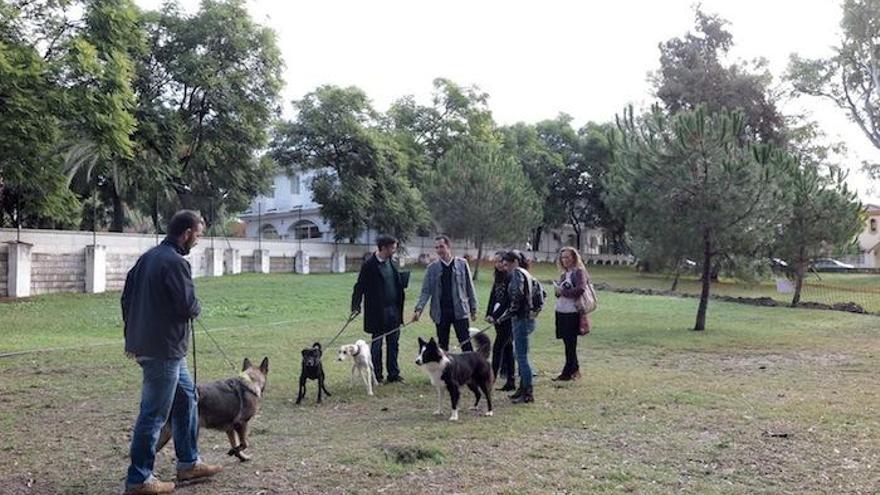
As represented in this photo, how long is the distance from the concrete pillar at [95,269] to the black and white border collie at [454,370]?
70.0 feet

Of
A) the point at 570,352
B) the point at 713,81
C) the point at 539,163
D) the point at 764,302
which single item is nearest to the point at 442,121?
the point at 539,163

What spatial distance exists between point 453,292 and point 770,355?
722 cm

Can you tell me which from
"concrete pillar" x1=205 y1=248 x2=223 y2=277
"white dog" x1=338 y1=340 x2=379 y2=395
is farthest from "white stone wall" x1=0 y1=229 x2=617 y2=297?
"white dog" x1=338 y1=340 x2=379 y2=395

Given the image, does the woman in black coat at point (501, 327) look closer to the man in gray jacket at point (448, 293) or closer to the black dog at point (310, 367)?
the man in gray jacket at point (448, 293)

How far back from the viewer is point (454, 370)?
7.42 m

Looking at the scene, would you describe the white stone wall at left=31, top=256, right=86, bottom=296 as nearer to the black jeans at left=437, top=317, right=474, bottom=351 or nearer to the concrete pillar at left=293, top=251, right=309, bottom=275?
the concrete pillar at left=293, top=251, right=309, bottom=275

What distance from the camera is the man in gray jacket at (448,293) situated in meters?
9.08

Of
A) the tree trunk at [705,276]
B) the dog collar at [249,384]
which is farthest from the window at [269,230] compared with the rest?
the dog collar at [249,384]

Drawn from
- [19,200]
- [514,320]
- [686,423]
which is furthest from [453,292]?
[19,200]

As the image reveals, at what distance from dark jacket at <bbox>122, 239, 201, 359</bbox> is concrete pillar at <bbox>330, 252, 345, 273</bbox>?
35847 millimetres

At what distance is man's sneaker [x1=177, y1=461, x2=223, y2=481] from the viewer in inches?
203

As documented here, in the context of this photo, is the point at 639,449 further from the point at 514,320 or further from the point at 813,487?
the point at 514,320

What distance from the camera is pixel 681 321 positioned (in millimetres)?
20219

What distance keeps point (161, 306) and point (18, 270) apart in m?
21.8
